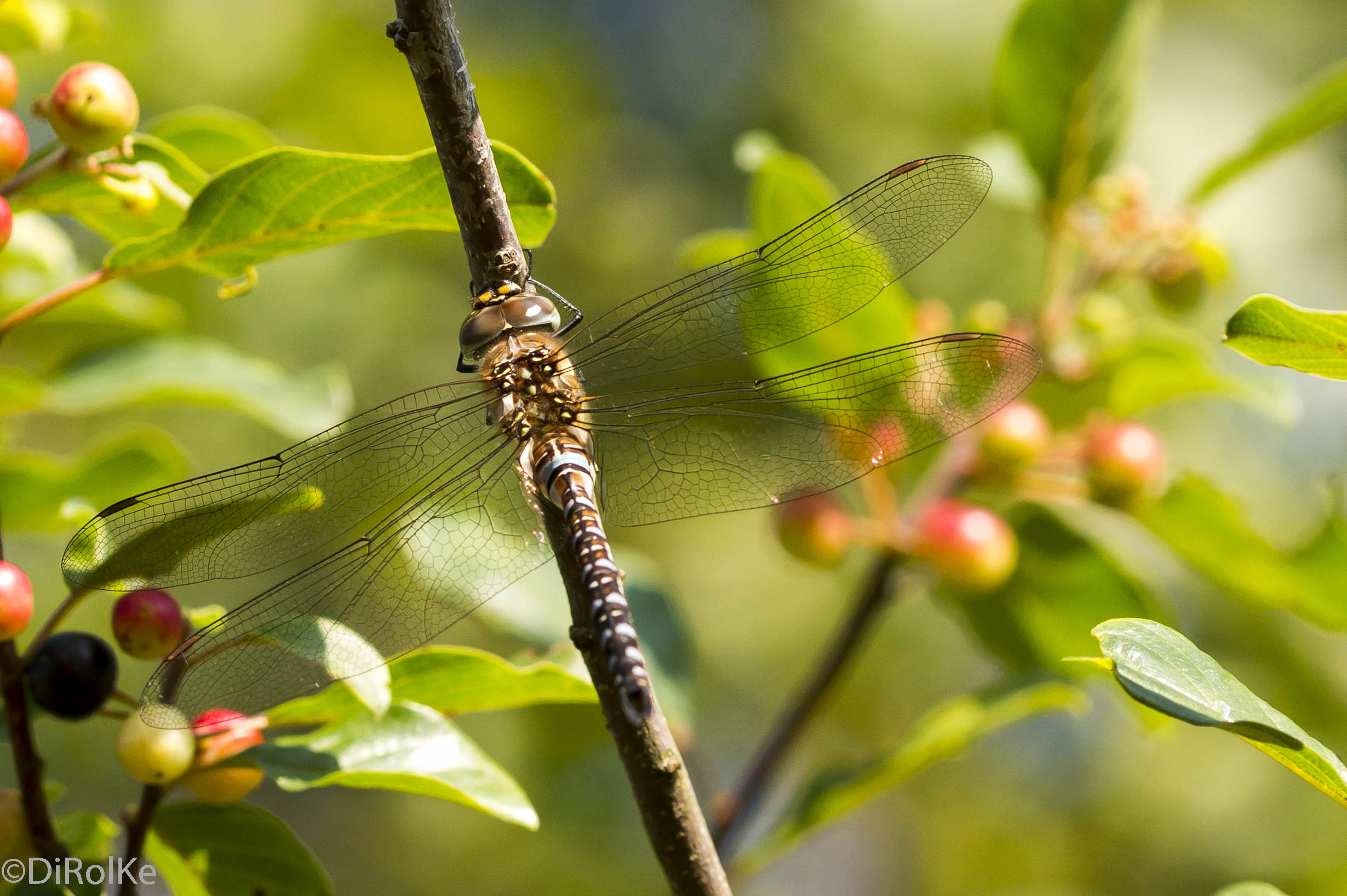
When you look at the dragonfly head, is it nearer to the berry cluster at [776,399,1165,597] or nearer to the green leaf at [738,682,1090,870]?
the berry cluster at [776,399,1165,597]

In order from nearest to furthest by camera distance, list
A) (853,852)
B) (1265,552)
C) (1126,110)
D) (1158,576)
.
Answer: (1265,552), (1126,110), (1158,576), (853,852)

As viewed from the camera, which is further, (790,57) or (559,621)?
(790,57)

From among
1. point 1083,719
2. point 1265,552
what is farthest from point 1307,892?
point 1265,552

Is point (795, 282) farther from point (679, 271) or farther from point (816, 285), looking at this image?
point (679, 271)

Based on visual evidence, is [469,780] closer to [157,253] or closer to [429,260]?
[157,253]

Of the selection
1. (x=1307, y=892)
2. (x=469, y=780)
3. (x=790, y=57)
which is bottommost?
(x=1307, y=892)

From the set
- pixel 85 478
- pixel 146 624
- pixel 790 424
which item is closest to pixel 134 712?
pixel 146 624
